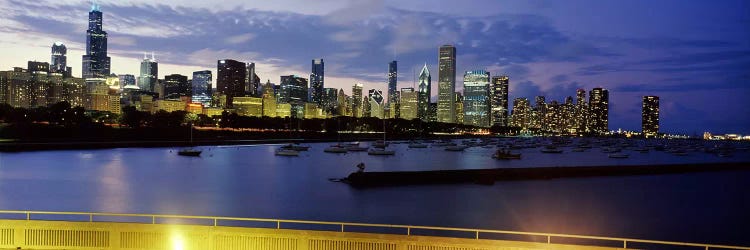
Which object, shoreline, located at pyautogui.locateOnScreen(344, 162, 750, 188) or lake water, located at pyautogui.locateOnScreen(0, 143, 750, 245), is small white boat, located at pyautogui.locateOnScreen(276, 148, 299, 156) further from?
shoreline, located at pyautogui.locateOnScreen(344, 162, 750, 188)

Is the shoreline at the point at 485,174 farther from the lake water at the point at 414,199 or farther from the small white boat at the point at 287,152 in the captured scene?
the small white boat at the point at 287,152

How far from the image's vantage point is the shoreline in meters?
51.8

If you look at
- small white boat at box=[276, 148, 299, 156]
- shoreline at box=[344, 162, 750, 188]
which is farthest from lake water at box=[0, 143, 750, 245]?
small white boat at box=[276, 148, 299, 156]

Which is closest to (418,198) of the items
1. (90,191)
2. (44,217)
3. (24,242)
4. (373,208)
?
(373,208)

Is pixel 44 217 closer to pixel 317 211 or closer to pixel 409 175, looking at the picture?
pixel 317 211

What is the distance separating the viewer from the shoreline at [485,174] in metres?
51.8

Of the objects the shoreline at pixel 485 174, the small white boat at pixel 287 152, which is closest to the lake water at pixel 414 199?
the shoreline at pixel 485 174

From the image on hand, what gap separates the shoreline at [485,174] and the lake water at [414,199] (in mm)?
1729

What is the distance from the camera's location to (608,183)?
61531 millimetres

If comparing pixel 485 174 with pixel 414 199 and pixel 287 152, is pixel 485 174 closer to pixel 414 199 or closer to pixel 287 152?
pixel 414 199

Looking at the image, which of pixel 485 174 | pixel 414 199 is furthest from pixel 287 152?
pixel 414 199

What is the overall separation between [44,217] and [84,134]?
102167 millimetres

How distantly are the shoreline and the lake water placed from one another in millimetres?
1729

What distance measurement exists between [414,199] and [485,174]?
13.5 metres
